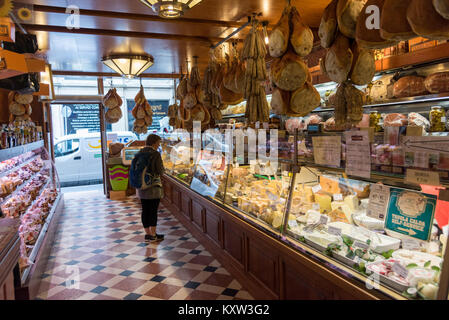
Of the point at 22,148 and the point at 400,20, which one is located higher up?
the point at 400,20

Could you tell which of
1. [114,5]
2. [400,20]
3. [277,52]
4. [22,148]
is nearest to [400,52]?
[277,52]

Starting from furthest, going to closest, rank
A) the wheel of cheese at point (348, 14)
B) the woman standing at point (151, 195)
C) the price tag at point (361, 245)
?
the woman standing at point (151, 195)
the price tag at point (361, 245)
the wheel of cheese at point (348, 14)

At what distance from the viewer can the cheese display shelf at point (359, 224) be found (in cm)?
197

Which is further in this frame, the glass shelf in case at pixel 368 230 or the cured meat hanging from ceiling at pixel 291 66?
the cured meat hanging from ceiling at pixel 291 66

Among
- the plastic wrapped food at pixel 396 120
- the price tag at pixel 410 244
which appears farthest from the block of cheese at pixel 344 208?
the plastic wrapped food at pixel 396 120

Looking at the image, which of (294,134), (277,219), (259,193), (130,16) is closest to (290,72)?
(294,134)

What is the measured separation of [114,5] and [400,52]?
3238 mm

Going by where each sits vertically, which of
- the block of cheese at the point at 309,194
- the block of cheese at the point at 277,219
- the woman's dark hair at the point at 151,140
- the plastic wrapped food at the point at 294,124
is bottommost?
the block of cheese at the point at 277,219

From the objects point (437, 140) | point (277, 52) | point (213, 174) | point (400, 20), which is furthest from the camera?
point (213, 174)

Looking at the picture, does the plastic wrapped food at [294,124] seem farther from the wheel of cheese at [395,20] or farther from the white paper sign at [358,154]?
the wheel of cheese at [395,20]

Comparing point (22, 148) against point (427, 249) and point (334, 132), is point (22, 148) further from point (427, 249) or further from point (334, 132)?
point (427, 249)

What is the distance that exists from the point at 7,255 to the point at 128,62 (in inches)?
163

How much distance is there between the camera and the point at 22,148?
4277 millimetres

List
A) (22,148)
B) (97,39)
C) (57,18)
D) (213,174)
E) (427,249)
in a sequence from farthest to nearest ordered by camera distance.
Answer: (213,174), (97,39), (22,148), (57,18), (427,249)
